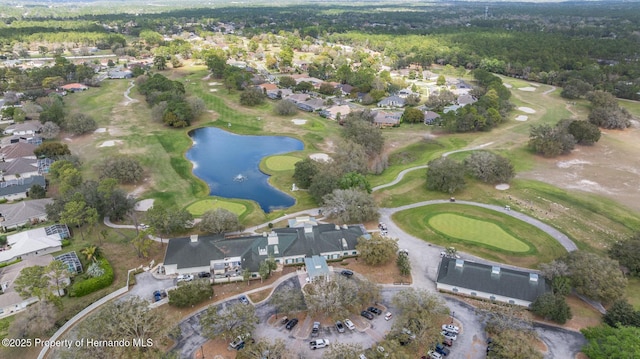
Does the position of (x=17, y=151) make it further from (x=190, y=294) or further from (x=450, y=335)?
(x=450, y=335)

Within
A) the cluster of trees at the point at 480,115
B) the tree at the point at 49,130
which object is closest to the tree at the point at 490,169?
the cluster of trees at the point at 480,115

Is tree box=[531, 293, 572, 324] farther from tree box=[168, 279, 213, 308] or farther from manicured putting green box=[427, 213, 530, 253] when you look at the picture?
tree box=[168, 279, 213, 308]

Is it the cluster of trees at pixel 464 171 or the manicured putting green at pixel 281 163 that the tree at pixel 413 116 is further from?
the manicured putting green at pixel 281 163

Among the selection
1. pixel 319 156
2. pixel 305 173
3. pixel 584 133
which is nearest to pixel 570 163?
pixel 584 133

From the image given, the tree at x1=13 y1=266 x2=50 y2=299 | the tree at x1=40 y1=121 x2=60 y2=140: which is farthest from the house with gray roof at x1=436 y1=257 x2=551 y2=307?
the tree at x1=40 y1=121 x2=60 y2=140

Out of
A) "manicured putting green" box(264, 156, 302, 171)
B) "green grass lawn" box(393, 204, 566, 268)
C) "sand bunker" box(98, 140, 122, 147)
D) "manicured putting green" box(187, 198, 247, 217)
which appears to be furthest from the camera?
"sand bunker" box(98, 140, 122, 147)

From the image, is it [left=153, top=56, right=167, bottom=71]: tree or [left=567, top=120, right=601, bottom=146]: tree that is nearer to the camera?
[left=567, top=120, right=601, bottom=146]: tree
